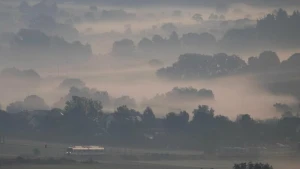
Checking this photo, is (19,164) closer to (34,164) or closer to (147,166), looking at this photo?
(34,164)

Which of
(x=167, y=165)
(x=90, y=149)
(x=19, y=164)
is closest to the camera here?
(x=19, y=164)

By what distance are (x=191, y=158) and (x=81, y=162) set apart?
31.4 metres

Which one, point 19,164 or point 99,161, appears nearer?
point 19,164


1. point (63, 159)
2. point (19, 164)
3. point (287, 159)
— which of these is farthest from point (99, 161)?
point (287, 159)

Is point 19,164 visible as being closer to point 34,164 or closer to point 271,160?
point 34,164

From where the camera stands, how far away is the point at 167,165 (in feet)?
555

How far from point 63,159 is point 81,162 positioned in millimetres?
3804

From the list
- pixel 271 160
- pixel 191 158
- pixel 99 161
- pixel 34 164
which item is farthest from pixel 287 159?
pixel 34 164

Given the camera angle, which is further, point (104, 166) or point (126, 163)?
point (126, 163)

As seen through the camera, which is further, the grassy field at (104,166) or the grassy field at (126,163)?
the grassy field at (126,163)

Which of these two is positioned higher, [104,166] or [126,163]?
[126,163]

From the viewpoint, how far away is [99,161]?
17312cm

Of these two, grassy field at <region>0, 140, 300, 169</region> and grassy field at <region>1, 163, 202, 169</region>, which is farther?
grassy field at <region>0, 140, 300, 169</region>

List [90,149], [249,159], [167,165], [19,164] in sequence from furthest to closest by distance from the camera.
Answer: [90,149], [249,159], [167,165], [19,164]
